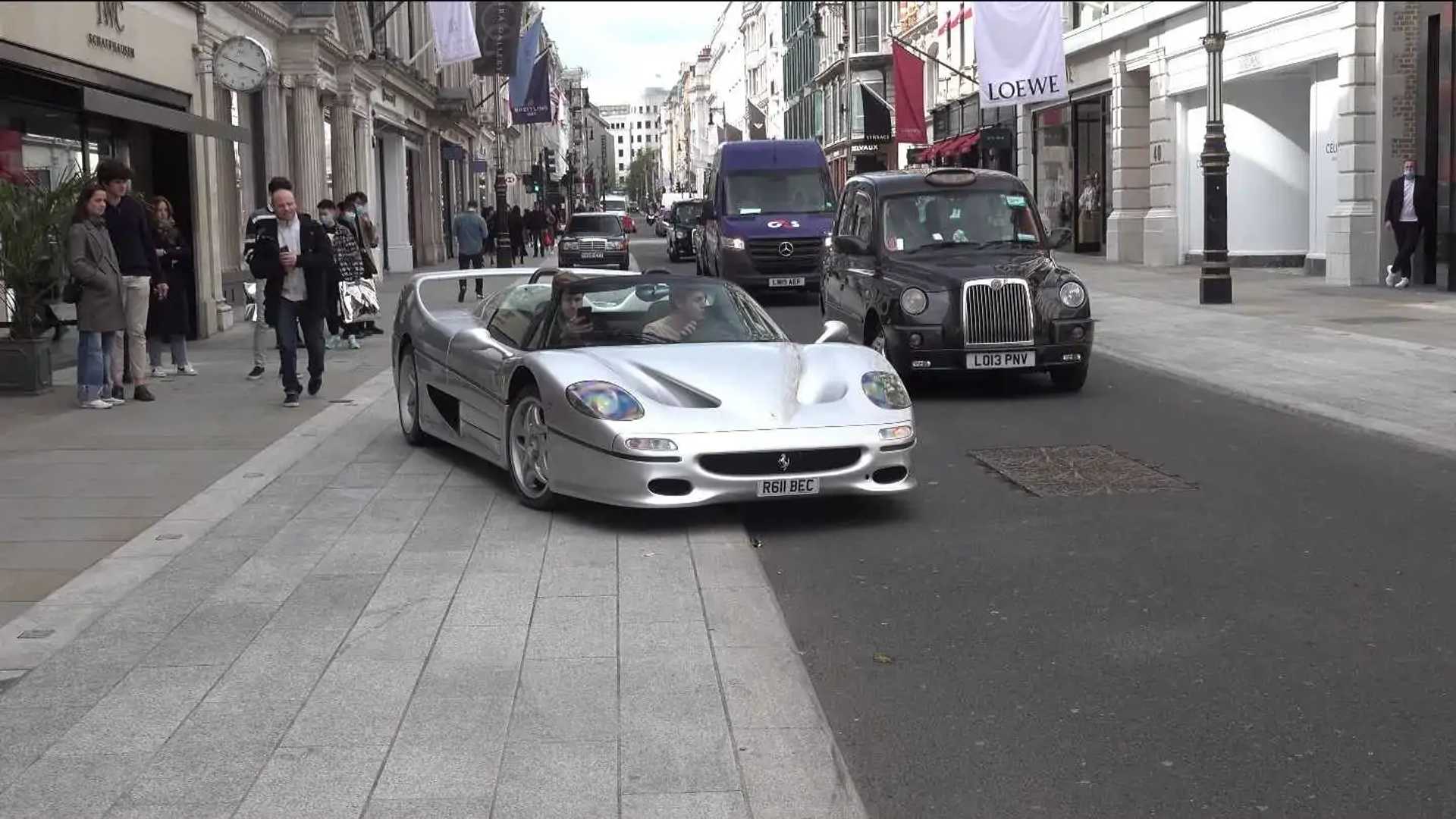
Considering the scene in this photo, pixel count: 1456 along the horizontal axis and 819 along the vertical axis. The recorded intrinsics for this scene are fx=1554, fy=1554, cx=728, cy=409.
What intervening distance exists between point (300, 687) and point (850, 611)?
2.09 m

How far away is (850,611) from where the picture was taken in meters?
5.93

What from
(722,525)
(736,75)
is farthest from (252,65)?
(736,75)

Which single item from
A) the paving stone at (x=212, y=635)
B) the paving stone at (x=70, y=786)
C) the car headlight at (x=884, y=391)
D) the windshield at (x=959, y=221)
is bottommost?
the paving stone at (x=70, y=786)

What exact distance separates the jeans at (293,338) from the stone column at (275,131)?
1444cm

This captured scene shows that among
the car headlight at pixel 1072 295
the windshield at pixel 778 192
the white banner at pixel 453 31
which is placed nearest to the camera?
the car headlight at pixel 1072 295

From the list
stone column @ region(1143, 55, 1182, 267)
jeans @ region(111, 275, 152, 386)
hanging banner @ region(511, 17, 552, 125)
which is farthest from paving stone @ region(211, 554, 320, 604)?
hanging banner @ region(511, 17, 552, 125)

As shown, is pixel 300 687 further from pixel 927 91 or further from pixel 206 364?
pixel 927 91

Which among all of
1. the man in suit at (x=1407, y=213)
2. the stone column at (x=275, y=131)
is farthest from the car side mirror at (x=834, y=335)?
the stone column at (x=275, y=131)

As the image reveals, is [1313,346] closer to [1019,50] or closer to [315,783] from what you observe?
[315,783]

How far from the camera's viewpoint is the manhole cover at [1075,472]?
8.38 m

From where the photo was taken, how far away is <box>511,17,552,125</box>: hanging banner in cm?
5081

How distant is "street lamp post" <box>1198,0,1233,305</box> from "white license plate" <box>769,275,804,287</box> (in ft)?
21.3

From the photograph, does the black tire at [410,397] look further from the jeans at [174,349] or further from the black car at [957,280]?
the jeans at [174,349]

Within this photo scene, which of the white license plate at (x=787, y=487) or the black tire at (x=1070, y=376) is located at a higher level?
the black tire at (x=1070, y=376)
